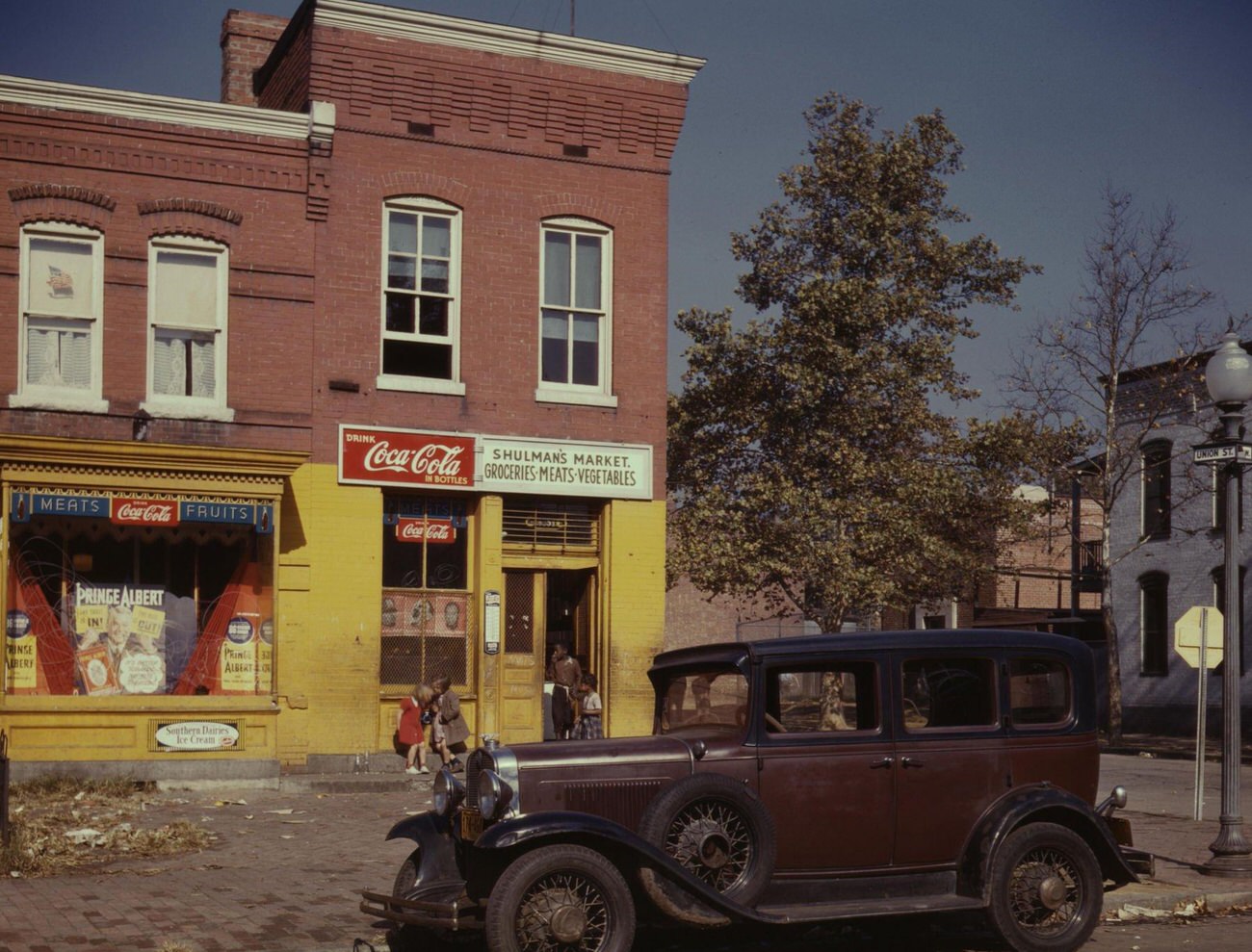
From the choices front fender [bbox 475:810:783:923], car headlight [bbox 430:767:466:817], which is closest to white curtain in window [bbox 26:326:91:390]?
car headlight [bbox 430:767:466:817]

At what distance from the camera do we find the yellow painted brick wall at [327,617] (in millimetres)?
19844

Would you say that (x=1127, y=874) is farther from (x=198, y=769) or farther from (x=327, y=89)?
(x=327, y=89)

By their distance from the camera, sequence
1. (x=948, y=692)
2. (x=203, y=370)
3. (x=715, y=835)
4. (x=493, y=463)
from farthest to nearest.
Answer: (x=493, y=463)
(x=203, y=370)
(x=948, y=692)
(x=715, y=835)

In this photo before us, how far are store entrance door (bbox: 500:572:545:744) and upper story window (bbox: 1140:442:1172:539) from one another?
19.4m

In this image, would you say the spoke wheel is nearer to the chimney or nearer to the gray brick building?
the chimney

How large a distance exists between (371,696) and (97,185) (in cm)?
719

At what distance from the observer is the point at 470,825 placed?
909cm

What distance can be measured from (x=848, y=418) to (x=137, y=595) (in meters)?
13.9

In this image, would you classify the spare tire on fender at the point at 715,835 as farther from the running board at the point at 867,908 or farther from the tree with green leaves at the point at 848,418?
the tree with green leaves at the point at 848,418

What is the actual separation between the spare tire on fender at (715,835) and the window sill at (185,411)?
39.8 ft

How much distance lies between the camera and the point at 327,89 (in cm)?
2052

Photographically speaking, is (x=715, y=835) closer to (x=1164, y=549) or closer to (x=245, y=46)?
(x=245, y=46)

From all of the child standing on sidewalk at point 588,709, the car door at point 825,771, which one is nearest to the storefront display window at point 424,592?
the child standing on sidewalk at point 588,709

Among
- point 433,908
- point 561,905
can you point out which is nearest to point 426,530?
point 433,908
